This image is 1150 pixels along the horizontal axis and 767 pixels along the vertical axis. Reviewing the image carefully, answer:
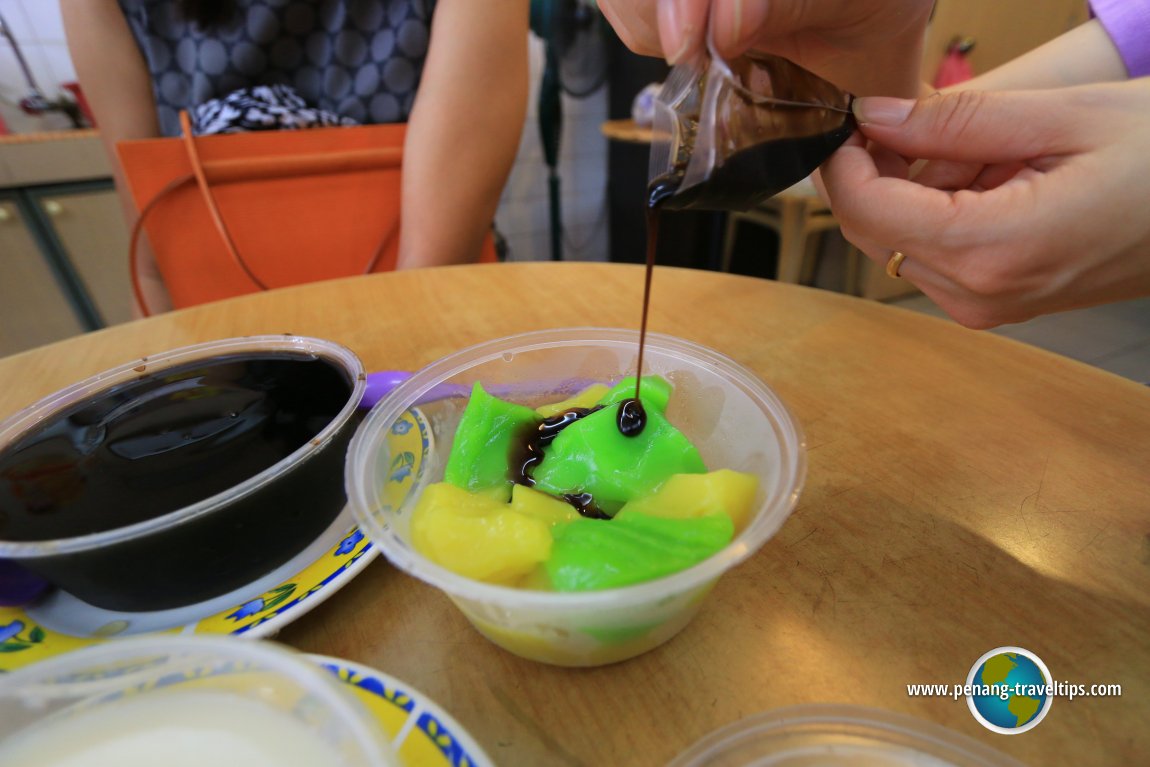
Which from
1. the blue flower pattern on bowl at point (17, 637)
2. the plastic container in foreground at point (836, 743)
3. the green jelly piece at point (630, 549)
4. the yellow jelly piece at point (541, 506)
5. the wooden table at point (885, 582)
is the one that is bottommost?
the blue flower pattern on bowl at point (17, 637)

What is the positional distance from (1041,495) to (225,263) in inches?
60.1

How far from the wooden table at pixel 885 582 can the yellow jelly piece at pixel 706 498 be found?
9 cm

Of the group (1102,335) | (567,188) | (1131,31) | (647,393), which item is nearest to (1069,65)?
(1131,31)

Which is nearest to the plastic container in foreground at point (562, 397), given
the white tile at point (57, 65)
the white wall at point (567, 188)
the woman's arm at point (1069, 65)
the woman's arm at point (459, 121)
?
the woman's arm at point (1069, 65)

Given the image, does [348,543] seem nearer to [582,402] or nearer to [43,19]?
[582,402]

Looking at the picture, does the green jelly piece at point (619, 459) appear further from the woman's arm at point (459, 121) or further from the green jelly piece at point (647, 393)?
the woman's arm at point (459, 121)

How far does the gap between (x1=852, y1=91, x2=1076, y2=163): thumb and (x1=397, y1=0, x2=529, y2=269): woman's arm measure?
0.97 m

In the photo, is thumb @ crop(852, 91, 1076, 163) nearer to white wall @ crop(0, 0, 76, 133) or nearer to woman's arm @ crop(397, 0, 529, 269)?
woman's arm @ crop(397, 0, 529, 269)

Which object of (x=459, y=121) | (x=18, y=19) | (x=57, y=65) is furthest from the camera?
(x=57, y=65)

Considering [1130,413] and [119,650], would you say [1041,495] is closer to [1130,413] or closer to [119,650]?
[1130,413]

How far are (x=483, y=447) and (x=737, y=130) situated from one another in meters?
0.39

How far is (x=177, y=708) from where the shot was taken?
333mm

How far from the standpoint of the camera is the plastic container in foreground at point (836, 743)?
1.18 ft

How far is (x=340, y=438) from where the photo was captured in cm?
53
